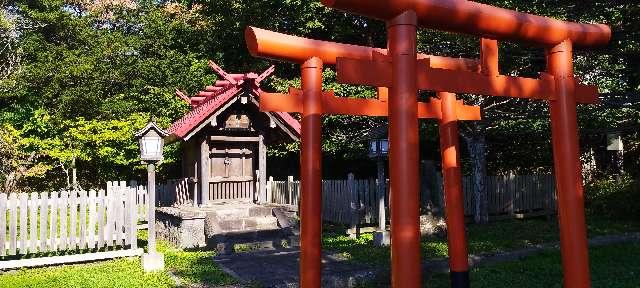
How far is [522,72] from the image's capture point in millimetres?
15281

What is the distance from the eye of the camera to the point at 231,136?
13.3 m

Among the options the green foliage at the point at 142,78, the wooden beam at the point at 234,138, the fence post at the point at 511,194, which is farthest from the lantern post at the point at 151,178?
the fence post at the point at 511,194

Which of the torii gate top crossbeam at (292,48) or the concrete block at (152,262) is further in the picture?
the concrete block at (152,262)

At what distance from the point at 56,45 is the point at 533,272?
2506 centimetres

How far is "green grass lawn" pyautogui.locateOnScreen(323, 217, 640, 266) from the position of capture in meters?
9.34

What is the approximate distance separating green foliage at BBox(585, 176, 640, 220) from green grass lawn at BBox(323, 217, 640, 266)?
2.77 feet

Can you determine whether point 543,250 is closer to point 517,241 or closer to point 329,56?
point 517,241

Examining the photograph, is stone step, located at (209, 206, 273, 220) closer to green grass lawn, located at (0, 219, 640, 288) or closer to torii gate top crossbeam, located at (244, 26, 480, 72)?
green grass lawn, located at (0, 219, 640, 288)

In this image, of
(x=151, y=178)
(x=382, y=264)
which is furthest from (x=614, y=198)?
(x=151, y=178)

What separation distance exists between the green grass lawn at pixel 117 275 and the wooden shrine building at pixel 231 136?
372 cm

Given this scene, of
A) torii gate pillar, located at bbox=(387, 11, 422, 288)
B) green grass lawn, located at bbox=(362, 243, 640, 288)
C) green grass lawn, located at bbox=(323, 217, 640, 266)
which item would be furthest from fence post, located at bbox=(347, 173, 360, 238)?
torii gate pillar, located at bbox=(387, 11, 422, 288)

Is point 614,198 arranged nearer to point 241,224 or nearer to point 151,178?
point 241,224

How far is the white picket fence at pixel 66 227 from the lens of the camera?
8609mm

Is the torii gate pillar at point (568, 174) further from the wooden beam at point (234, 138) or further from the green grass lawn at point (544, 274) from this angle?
the wooden beam at point (234, 138)
